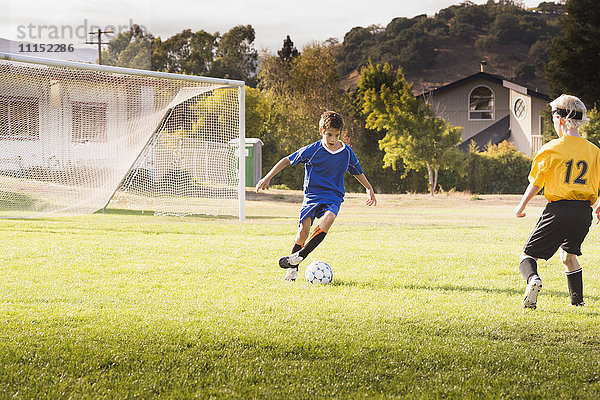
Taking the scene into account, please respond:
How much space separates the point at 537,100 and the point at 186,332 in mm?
35059

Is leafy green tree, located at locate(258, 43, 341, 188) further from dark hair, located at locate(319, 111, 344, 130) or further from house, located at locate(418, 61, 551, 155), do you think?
dark hair, located at locate(319, 111, 344, 130)

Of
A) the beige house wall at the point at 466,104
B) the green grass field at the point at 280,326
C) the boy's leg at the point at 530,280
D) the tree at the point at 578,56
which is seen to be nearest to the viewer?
the green grass field at the point at 280,326

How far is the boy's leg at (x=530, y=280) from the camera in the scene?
521cm

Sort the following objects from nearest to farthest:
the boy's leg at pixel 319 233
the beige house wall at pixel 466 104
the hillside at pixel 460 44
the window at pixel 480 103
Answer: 1. the boy's leg at pixel 319 233
2. the beige house wall at pixel 466 104
3. the window at pixel 480 103
4. the hillside at pixel 460 44

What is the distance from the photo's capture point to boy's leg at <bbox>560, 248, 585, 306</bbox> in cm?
545

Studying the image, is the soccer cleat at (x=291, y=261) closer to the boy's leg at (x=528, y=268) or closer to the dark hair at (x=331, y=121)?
the dark hair at (x=331, y=121)

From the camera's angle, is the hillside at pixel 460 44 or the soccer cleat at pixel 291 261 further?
the hillside at pixel 460 44

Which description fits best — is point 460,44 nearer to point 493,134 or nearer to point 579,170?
point 493,134

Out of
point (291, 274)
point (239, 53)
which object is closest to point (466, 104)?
point (239, 53)

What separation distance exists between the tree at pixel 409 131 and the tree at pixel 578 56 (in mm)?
6103

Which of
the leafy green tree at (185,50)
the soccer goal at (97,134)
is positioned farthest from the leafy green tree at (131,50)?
the soccer goal at (97,134)

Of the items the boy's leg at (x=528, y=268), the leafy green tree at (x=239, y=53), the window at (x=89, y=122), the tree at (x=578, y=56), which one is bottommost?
the boy's leg at (x=528, y=268)

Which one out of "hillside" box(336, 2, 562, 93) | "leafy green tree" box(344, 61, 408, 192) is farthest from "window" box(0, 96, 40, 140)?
"hillside" box(336, 2, 562, 93)

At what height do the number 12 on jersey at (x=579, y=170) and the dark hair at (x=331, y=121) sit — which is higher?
the dark hair at (x=331, y=121)
